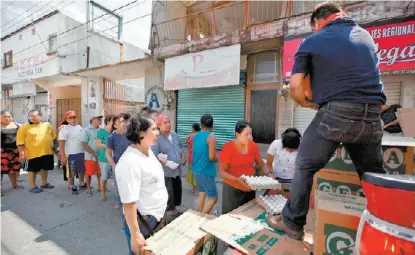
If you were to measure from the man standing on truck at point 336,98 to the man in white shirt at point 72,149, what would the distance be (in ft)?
15.8

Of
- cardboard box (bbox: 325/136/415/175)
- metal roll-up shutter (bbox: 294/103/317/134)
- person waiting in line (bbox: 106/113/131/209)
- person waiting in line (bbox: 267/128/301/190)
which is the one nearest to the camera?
cardboard box (bbox: 325/136/415/175)

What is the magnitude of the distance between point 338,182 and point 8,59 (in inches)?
822

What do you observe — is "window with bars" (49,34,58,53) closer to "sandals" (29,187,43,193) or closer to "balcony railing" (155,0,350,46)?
"balcony railing" (155,0,350,46)

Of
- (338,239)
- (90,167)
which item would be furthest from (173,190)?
(338,239)

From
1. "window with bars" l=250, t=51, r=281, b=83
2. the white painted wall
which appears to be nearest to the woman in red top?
"window with bars" l=250, t=51, r=281, b=83

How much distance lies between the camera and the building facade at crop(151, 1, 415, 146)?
13.3ft

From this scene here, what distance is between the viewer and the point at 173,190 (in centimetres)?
343

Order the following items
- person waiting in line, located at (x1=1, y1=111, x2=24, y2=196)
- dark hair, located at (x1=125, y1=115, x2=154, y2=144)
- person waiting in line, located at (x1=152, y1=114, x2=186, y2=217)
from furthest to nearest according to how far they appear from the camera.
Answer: person waiting in line, located at (x1=1, y1=111, x2=24, y2=196)
person waiting in line, located at (x1=152, y1=114, x2=186, y2=217)
dark hair, located at (x1=125, y1=115, x2=154, y2=144)

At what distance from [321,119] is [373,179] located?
618mm

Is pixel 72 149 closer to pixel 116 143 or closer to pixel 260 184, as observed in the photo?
pixel 116 143

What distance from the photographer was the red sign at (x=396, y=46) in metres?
3.87

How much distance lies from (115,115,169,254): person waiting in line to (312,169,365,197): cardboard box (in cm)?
130

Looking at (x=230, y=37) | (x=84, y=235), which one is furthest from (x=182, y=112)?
(x=84, y=235)

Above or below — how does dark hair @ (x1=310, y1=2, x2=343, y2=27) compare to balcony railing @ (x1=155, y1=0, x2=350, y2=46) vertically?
below
